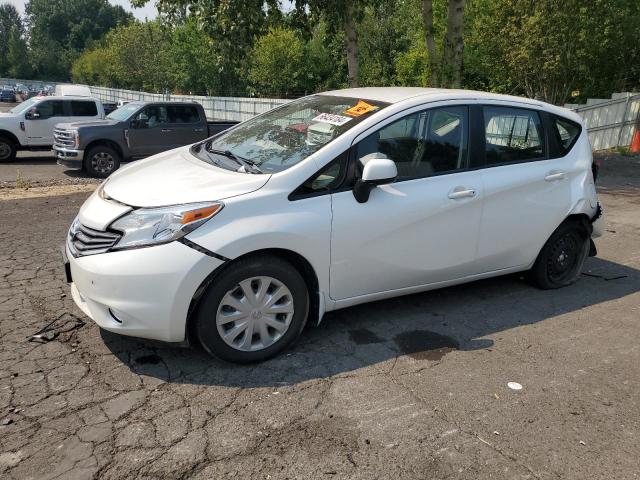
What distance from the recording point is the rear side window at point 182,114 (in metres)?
13.5

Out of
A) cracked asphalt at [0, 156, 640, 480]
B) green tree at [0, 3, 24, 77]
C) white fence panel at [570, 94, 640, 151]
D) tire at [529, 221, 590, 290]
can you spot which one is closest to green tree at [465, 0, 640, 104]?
white fence panel at [570, 94, 640, 151]

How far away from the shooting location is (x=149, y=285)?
126 inches

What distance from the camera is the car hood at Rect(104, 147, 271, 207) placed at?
134 inches

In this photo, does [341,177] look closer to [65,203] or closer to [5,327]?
[5,327]

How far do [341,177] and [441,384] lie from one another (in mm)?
1483

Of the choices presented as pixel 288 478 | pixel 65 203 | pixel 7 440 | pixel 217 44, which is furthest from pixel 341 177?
pixel 217 44

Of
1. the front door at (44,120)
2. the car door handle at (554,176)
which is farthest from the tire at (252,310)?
the front door at (44,120)

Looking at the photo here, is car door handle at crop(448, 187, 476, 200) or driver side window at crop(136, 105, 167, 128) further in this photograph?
driver side window at crop(136, 105, 167, 128)

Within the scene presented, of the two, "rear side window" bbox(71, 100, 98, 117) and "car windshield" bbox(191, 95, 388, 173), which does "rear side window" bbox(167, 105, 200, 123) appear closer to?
"rear side window" bbox(71, 100, 98, 117)

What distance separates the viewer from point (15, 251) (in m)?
5.85

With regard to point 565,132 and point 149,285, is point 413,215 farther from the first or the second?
point 565,132

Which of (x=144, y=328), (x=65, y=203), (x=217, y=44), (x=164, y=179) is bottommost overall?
(x=65, y=203)

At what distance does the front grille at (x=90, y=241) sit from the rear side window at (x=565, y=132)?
3.75 meters

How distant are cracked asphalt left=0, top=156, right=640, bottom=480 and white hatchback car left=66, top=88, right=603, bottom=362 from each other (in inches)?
12.4
